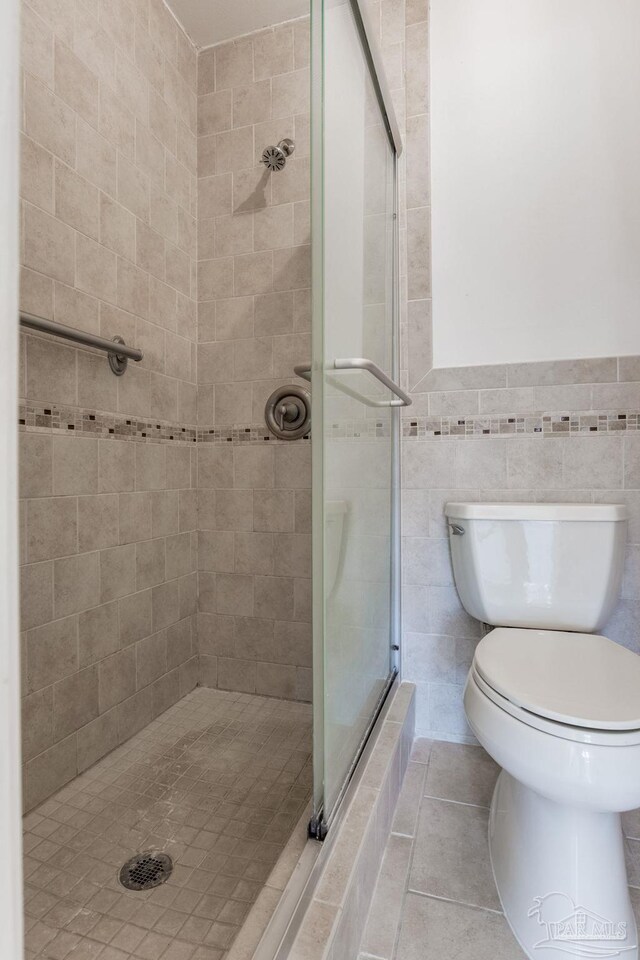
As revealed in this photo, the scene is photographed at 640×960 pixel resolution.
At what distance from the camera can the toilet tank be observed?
1336mm

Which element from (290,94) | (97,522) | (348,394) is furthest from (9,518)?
(290,94)

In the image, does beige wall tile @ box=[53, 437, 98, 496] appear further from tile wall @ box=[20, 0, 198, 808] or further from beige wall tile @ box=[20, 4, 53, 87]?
beige wall tile @ box=[20, 4, 53, 87]

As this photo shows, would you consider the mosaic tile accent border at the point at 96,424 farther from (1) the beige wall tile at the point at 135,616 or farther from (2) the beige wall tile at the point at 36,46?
(2) the beige wall tile at the point at 36,46

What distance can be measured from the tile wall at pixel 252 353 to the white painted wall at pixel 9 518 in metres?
1.63

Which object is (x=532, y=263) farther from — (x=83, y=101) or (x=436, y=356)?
(x=83, y=101)

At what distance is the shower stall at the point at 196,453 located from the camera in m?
1.00

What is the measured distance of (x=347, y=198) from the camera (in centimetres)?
107

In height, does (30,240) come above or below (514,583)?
above

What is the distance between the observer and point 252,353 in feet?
6.50

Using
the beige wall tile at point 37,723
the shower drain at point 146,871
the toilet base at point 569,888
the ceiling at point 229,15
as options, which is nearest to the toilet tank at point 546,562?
the toilet base at point 569,888

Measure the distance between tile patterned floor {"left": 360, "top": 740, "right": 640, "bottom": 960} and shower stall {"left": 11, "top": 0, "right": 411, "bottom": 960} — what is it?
0.71 feet

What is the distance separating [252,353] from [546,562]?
4.18 ft

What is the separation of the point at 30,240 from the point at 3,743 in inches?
56.4

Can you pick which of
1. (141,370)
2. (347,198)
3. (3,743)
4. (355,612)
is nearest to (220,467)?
(141,370)
